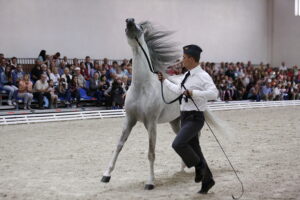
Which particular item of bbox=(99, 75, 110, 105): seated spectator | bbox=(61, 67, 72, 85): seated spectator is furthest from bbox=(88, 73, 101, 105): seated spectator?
bbox=(61, 67, 72, 85): seated spectator

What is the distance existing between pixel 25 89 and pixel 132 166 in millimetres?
8514

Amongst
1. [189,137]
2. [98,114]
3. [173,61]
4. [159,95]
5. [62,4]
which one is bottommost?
[98,114]

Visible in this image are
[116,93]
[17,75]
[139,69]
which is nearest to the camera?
[139,69]

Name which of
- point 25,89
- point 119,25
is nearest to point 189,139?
point 25,89

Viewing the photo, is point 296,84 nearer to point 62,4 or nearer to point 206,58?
point 206,58

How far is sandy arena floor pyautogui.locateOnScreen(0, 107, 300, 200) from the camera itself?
208 inches

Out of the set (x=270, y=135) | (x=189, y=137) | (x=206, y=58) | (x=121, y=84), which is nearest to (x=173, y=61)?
(x=189, y=137)

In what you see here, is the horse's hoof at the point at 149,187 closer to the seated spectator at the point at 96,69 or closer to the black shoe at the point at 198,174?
the black shoe at the point at 198,174

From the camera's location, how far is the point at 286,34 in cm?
2958

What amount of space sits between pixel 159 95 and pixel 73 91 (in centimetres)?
1026

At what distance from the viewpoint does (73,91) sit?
52.0 ft

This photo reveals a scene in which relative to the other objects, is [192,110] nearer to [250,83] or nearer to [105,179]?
[105,179]

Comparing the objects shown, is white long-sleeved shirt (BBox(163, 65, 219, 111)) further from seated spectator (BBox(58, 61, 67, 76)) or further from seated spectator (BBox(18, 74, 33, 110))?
seated spectator (BBox(58, 61, 67, 76))

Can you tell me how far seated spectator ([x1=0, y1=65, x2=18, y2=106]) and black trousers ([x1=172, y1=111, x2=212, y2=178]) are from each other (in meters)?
10.4
